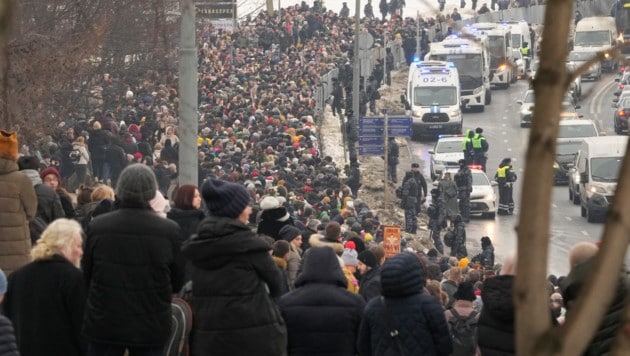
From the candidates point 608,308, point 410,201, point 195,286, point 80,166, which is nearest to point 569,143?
point 410,201

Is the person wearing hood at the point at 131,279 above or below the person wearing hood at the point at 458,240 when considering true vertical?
above

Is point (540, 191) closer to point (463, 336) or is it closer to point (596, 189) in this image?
point (463, 336)

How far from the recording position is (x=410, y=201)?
112ft

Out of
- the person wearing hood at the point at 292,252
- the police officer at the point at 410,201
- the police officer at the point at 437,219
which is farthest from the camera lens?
the police officer at the point at 410,201

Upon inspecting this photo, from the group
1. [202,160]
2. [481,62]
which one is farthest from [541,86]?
[481,62]

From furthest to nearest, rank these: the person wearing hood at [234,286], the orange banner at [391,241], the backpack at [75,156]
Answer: the backpack at [75,156]
the orange banner at [391,241]
the person wearing hood at [234,286]

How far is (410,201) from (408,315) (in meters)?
26.3

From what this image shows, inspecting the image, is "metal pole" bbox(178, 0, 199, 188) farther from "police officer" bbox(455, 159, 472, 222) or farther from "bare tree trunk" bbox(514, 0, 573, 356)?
"police officer" bbox(455, 159, 472, 222)

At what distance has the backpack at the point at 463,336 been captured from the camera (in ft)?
33.8

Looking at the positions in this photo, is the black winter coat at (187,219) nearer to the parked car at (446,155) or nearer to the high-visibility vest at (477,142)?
the parked car at (446,155)

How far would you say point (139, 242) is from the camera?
7418 mm

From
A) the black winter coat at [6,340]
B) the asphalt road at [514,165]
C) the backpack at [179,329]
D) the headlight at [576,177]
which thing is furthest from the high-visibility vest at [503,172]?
the black winter coat at [6,340]

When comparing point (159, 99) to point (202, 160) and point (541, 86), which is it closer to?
point (202, 160)

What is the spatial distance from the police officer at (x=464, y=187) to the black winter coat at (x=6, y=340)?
28008 mm
